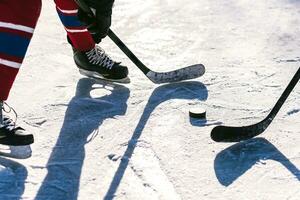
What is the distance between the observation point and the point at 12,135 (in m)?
1.89

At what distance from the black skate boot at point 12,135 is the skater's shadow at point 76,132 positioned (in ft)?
0.35

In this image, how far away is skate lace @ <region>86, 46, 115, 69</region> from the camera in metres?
2.48

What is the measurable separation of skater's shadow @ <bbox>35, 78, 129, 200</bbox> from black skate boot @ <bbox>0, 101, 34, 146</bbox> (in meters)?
0.11

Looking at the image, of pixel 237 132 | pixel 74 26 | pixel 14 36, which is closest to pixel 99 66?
pixel 74 26

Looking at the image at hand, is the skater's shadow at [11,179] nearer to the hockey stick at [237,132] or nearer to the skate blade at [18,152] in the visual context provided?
the skate blade at [18,152]

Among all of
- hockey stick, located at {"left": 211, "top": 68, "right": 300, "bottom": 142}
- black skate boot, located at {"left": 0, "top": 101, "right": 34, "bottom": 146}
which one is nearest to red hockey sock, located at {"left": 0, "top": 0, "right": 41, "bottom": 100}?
black skate boot, located at {"left": 0, "top": 101, "right": 34, "bottom": 146}

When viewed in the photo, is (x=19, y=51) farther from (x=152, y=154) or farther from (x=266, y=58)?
(x=266, y=58)

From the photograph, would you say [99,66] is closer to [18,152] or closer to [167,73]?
[167,73]

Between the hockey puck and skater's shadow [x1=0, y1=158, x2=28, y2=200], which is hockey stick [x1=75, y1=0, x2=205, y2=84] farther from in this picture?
skater's shadow [x1=0, y1=158, x2=28, y2=200]

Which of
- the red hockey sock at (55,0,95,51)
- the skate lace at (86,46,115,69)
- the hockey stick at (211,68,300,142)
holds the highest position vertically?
the red hockey sock at (55,0,95,51)

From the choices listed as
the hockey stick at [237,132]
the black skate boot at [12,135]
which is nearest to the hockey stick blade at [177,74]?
the hockey stick at [237,132]

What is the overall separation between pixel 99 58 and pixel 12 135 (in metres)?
0.73

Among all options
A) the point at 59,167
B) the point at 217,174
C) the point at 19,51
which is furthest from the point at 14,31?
the point at 217,174

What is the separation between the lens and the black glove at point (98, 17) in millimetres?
2146
